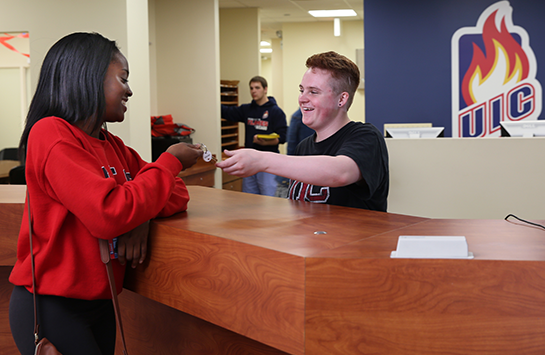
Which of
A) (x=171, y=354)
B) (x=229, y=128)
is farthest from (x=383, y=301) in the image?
(x=229, y=128)

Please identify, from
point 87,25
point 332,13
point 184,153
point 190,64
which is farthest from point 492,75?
point 184,153

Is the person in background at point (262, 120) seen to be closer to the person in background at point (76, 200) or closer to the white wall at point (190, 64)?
the white wall at point (190, 64)

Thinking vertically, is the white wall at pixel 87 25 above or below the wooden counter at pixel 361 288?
above

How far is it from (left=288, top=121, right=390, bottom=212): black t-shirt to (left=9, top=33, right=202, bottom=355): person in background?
0.70 meters

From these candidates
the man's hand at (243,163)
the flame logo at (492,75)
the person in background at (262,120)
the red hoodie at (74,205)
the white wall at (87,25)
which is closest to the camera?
the red hoodie at (74,205)

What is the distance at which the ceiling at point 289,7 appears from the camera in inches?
333

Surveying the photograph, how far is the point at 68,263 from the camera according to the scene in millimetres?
1302

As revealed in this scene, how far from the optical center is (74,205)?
1.20 meters

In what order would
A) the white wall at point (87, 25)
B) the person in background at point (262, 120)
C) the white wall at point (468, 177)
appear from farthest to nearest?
the person in background at point (262, 120) → the white wall at point (87, 25) → the white wall at point (468, 177)

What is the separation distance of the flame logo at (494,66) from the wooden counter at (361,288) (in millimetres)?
5610

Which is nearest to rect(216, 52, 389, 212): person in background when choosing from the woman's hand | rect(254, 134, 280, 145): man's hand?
the woman's hand

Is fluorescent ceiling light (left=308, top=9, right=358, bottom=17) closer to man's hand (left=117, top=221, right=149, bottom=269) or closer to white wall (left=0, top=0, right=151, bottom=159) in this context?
white wall (left=0, top=0, right=151, bottom=159)

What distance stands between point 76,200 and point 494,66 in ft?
21.1

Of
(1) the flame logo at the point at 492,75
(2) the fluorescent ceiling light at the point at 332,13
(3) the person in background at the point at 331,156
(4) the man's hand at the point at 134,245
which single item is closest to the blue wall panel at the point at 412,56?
(1) the flame logo at the point at 492,75
